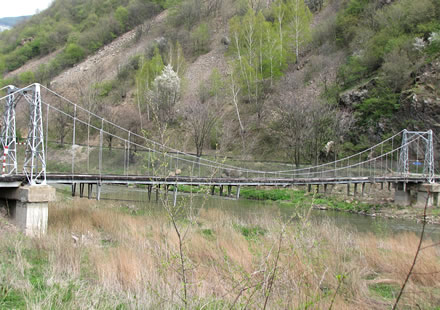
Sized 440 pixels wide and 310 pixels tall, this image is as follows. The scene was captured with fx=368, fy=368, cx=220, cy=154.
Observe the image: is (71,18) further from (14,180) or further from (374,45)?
(14,180)

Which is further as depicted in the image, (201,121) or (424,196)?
(201,121)

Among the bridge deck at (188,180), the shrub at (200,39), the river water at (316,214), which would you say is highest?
the shrub at (200,39)

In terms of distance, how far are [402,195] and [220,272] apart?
2009cm

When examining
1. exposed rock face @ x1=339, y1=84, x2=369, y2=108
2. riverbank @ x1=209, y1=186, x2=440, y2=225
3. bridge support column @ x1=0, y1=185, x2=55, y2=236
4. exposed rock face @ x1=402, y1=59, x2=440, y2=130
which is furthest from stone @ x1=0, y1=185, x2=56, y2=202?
exposed rock face @ x1=339, y1=84, x2=369, y2=108

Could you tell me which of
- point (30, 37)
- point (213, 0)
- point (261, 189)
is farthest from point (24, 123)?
point (30, 37)

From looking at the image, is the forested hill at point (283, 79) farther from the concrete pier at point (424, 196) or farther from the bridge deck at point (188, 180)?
the concrete pier at point (424, 196)

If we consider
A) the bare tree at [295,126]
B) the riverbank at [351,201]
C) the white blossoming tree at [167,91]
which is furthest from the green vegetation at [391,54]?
the white blossoming tree at [167,91]

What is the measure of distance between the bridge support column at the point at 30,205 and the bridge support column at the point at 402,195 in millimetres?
19501

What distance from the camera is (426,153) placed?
23.0 metres

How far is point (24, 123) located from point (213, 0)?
42186 millimetres

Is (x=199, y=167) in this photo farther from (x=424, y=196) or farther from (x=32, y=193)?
(x=424, y=196)

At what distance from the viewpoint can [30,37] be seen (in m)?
76.1

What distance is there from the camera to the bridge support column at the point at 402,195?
2192 cm

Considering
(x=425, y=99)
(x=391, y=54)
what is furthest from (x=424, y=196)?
(x=391, y=54)
